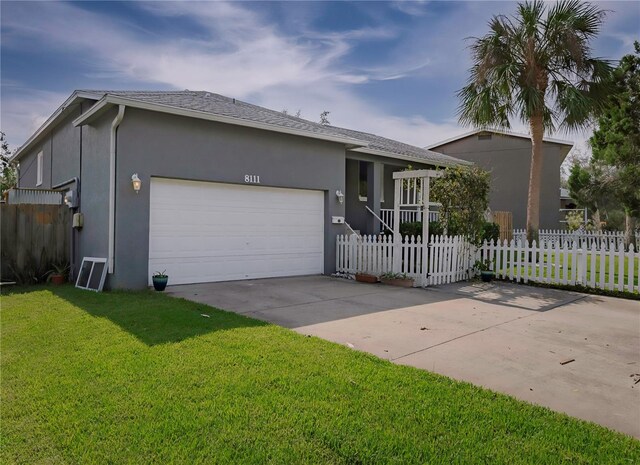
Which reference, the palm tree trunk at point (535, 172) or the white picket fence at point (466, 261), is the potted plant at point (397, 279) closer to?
the white picket fence at point (466, 261)

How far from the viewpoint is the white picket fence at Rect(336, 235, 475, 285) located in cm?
910

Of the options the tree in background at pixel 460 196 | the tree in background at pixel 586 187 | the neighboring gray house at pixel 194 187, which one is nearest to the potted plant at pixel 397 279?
the tree in background at pixel 460 196

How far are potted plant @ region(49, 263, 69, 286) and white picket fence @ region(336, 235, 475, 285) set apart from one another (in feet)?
21.4

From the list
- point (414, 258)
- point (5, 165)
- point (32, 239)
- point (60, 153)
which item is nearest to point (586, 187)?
point (414, 258)

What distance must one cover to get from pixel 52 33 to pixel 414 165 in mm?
11306

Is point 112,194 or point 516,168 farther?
point 516,168

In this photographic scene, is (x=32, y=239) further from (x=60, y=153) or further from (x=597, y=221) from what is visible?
(x=597, y=221)

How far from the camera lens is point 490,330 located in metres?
5.27

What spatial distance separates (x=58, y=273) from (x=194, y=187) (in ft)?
12.3

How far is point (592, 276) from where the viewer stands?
27.9ft

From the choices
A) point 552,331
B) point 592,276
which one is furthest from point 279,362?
point 592,276

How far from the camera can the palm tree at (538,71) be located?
11.1 meters

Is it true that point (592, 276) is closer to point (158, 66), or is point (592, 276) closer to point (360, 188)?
point (360, 188)

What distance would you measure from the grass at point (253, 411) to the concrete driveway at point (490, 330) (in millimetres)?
406
